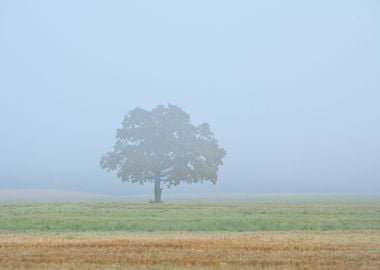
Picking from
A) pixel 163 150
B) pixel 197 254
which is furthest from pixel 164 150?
pixel 197 254

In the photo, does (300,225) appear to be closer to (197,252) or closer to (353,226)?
(353,226)

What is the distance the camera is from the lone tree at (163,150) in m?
82.6

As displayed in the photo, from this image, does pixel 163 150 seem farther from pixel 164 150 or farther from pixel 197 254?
pixel 197 254

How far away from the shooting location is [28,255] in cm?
2272

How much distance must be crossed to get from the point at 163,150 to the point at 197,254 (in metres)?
60.9

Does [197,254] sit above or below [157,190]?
below

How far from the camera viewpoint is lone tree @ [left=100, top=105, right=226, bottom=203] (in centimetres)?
8256

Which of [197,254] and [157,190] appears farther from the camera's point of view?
[157,190]

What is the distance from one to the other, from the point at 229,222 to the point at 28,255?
19.6 m

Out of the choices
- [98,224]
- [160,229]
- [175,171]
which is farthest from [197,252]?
[175,171]

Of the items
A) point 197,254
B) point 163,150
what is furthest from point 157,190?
point 197,254

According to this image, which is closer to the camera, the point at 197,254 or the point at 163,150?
the point at 197,254

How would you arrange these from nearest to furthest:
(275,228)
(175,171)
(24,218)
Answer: (275,228)
(24,218)
(175,171)

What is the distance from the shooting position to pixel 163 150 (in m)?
83.6
